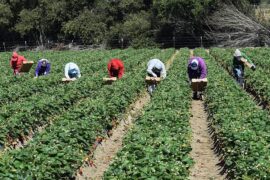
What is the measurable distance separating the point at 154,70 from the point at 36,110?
5021 millimetres

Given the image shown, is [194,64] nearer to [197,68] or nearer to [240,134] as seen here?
[197,68]

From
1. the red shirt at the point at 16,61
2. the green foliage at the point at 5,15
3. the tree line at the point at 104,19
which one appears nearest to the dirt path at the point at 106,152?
the red shirt at the point at 16,61

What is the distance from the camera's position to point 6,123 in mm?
9820

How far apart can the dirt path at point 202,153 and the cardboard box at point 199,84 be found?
4.55 ft

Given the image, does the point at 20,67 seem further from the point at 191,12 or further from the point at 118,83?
the point at 191,12

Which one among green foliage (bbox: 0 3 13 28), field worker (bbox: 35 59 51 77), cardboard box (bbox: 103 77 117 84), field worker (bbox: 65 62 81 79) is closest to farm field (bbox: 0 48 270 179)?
cardboard box (bbox: 103 77 117 84)

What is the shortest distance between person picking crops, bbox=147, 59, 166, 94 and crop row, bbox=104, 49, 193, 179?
3015mm

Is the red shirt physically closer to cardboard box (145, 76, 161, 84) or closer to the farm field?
the farm field

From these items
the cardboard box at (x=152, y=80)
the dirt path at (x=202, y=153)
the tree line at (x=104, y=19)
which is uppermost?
the tree line at (x=104, y=19)

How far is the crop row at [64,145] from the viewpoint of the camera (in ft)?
21.4

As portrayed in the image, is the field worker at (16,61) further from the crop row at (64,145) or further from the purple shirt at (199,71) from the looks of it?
the crop row at (64,145)

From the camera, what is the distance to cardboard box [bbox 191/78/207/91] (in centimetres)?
1466

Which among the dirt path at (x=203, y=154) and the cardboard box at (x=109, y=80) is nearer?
the dirt path at (x=203, y=154)

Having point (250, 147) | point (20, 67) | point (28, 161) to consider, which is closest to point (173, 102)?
point (250, 147)
